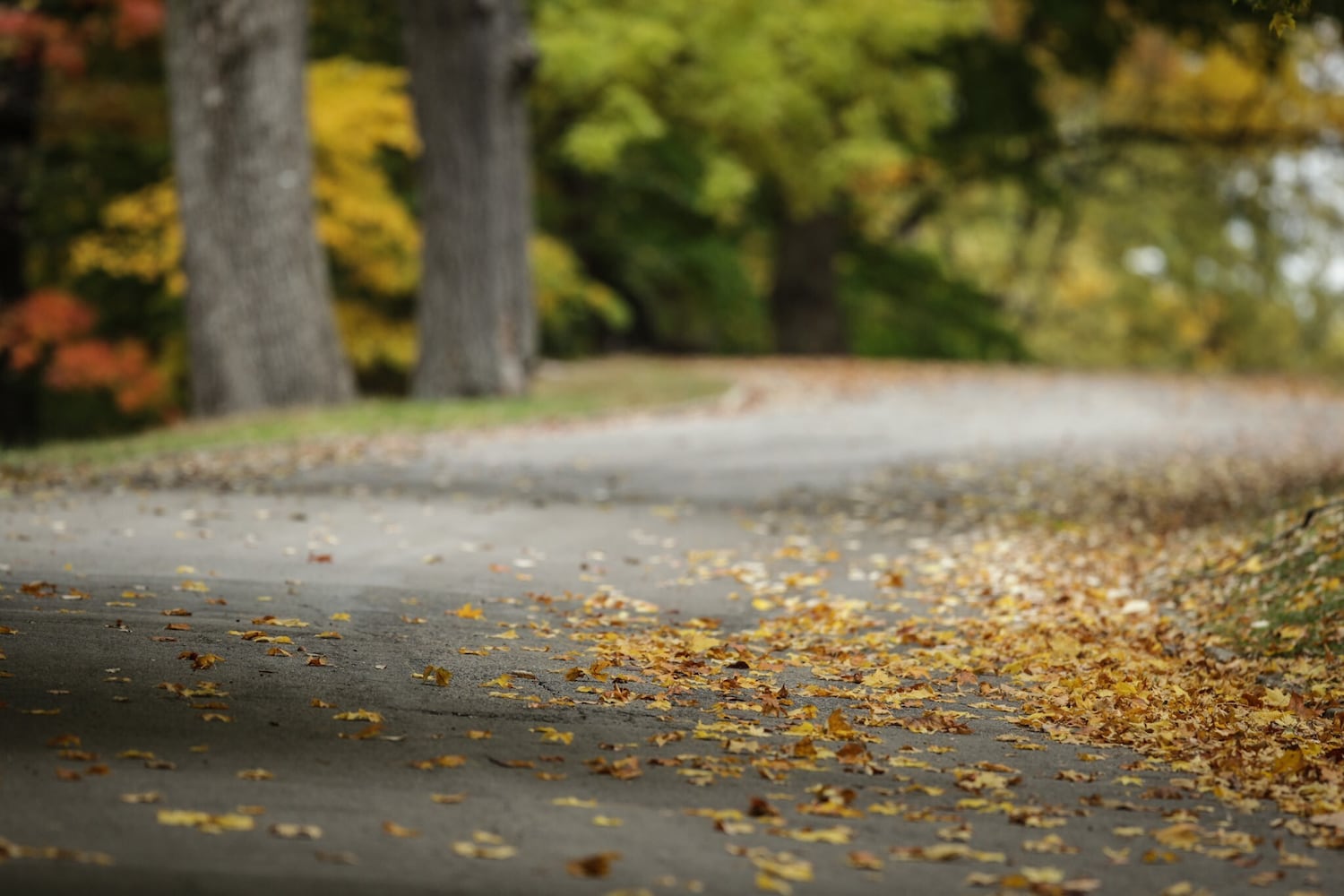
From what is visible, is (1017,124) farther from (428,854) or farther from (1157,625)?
(428,854)

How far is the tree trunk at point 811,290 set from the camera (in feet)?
109

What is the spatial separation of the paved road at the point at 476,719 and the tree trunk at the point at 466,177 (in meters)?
7.57

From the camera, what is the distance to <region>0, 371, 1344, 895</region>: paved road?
16.4 ft

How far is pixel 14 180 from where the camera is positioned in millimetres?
22484

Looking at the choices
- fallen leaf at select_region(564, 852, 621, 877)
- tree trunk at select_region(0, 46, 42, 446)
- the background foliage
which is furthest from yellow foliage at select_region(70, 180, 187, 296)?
fallen leaf at select_region(564, 852, 621, 877)

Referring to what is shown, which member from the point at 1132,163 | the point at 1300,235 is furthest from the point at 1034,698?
the point at 1300,235

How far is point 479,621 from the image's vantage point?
27.6ft

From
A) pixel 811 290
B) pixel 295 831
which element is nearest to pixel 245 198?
pixel 295 831

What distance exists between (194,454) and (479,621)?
6.95m

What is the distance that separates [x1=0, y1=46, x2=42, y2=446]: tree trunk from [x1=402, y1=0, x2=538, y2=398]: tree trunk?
5.59 m

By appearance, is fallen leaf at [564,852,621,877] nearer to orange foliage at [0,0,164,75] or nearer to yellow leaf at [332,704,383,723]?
yellow leaf at [332,704,383,723]

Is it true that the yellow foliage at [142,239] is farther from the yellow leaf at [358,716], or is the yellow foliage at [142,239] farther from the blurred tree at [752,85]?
the yellow leaf at [358,716]

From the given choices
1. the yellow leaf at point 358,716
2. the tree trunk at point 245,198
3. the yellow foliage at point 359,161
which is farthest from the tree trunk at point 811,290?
the yellow leaf at point 358,716

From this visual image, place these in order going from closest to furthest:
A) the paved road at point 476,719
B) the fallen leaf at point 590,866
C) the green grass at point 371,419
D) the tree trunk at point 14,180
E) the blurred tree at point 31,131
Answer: the fallen leaf at point 590,866, the paved road at point 476,719, the green grass at point 371,419, the blurred tree at point 31,131, the tree trunk at point 14,180
